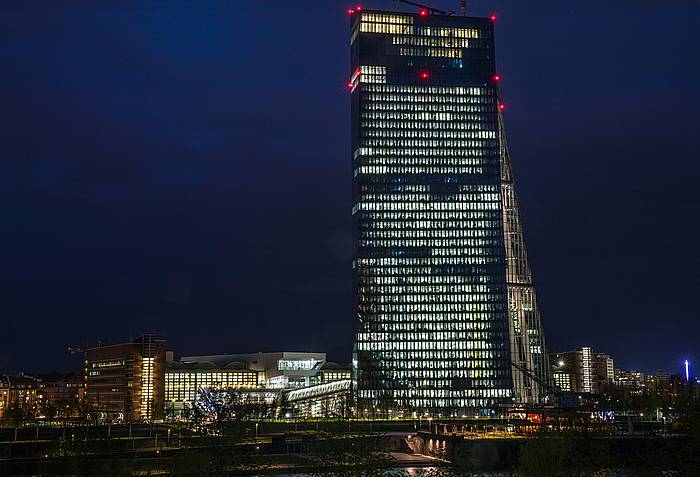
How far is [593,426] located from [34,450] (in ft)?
332

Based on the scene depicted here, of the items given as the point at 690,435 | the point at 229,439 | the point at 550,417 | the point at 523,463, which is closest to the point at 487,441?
the point at 550,417

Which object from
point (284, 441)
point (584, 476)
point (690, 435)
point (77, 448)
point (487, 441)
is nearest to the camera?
point (690, 435)

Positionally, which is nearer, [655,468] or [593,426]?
[655,468]

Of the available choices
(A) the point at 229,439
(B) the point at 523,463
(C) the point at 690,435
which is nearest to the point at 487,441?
(A) the point at 229,439

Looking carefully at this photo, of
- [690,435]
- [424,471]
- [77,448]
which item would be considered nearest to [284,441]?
[424,471]

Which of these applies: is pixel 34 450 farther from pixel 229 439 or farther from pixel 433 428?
pixel 433 428

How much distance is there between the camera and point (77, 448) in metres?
118

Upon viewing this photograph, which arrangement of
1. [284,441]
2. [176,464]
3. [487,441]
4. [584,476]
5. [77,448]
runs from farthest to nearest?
[284,441] < [487,441] < [77,448] < [176,464] < [584,476]

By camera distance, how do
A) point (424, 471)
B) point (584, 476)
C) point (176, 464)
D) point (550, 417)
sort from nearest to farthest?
point (584, 476) < point (176, 464) < point (424, 471) < point (550, 417)

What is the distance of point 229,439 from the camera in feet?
411

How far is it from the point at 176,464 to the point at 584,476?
45.4m

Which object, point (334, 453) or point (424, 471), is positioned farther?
point (424, 471)

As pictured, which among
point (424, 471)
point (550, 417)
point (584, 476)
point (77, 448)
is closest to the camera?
point (584, 476)

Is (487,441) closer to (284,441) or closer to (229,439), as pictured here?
(284,441)
